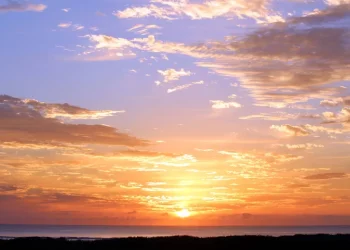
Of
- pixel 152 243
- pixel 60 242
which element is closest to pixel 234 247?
pixel 152 243

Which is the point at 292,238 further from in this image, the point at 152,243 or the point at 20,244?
the point at 20,244

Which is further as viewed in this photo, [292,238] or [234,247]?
[292,238]

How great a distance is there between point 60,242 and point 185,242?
9.83 m

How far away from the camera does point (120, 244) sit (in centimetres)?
4247

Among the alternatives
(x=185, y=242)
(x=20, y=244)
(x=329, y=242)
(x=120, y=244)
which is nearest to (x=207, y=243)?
(x=185, y=242)

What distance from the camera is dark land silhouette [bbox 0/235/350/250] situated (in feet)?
137

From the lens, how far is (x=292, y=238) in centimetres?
4575

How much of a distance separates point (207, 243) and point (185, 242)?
1.75 m

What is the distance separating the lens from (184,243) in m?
43.0

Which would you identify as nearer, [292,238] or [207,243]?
[207,243]

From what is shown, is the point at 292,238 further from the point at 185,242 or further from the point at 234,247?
the point at 185,242

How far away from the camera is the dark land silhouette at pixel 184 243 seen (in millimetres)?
41781

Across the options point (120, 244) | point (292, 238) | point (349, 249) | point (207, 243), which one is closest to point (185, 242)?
point (207, 243)

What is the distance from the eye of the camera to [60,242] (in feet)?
142
